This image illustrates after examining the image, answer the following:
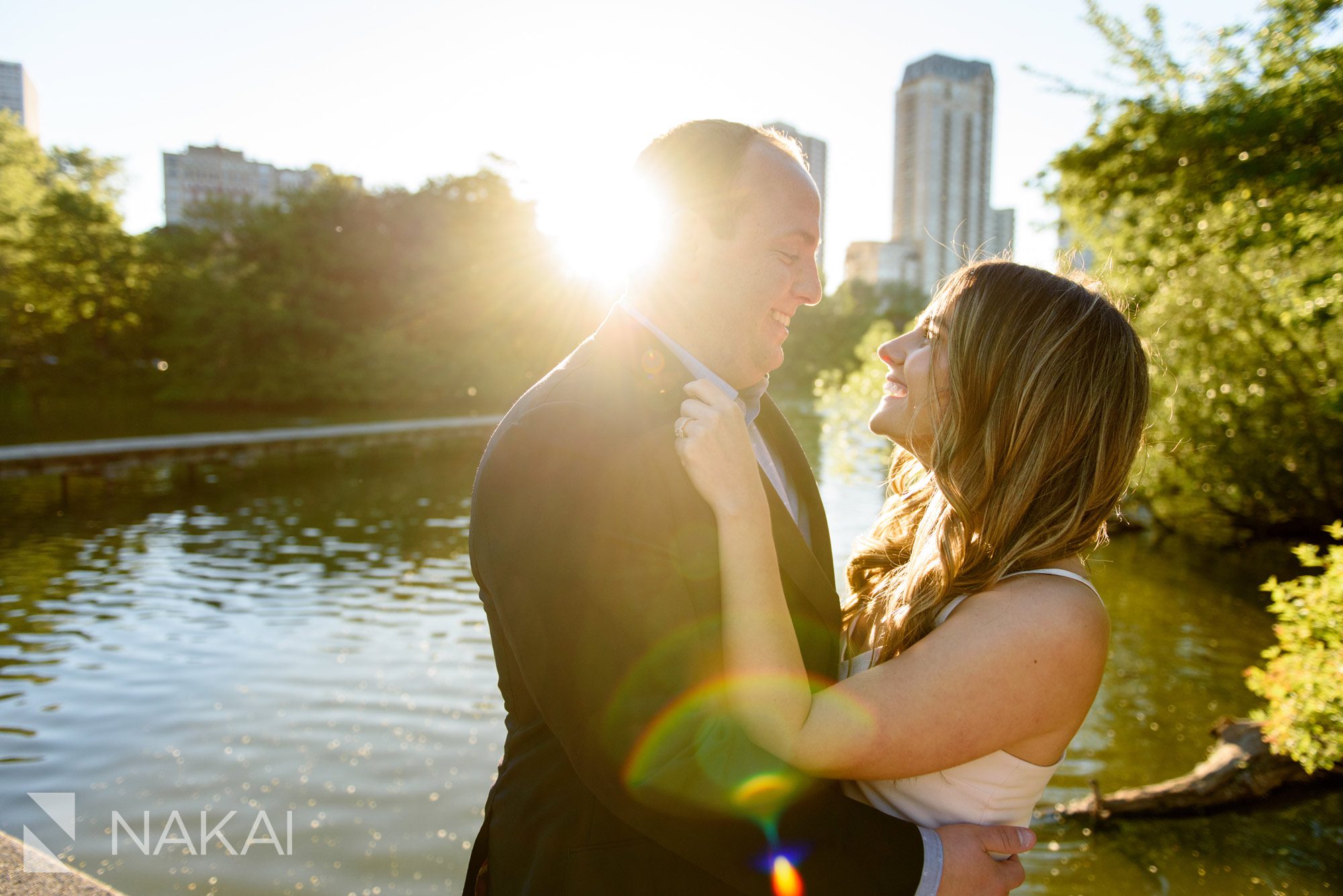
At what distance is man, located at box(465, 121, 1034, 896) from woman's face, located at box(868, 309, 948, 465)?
1.55ft

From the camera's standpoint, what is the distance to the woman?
1.56 metres

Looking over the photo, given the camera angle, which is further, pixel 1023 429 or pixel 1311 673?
pixel 1311 673

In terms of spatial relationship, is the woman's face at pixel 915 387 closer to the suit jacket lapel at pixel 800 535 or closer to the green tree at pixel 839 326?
the suit jacket lapel at pixel 800 535

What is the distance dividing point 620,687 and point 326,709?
267 inches

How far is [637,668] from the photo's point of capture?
141 centimetres

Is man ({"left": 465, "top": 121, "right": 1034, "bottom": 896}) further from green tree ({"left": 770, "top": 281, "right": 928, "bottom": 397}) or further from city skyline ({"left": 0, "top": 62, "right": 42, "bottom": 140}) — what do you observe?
city skyline ({"left": 0, "top": 62, "right": 42, "bottom": 140})

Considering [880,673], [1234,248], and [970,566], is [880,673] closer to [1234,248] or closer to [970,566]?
[970,566]

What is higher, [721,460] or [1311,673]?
[721,460]

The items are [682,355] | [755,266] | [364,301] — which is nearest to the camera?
[682,355]

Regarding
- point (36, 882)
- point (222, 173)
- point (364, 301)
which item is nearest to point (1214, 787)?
point (36, 882)

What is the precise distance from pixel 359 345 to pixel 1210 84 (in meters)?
31.2

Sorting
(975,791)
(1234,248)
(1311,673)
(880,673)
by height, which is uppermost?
(1234,248)

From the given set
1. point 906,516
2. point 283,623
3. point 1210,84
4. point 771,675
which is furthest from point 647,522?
point 1210,84

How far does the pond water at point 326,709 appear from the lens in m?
5.25
